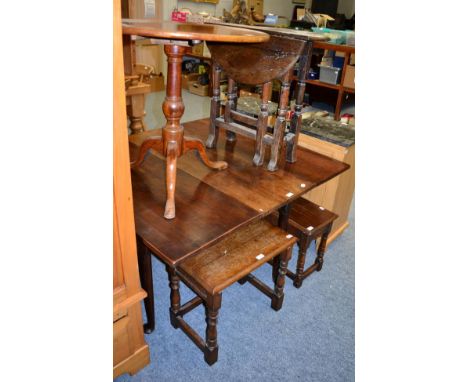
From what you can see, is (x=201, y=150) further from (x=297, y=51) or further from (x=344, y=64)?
(x=344, y=64)

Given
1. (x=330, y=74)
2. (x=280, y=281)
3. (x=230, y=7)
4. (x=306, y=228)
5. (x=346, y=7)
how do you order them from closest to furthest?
(x=280, y=281) < (x=306, y=228) < (x=330, y=74) < (x=230, y=7) < (x=346, y=7)

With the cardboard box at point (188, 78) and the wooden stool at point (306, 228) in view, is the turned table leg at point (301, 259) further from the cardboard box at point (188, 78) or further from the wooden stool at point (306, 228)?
the cardboard box at point (188, 78)

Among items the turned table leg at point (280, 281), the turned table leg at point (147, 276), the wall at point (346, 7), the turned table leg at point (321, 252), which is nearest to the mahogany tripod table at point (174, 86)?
the turned table leg at point (147, 276)

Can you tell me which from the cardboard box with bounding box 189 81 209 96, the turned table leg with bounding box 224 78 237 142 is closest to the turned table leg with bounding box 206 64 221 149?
the turned table leg with bounding box 224 78 237 142

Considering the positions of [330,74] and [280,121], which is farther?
[330,74]

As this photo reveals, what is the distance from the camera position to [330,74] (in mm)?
4582

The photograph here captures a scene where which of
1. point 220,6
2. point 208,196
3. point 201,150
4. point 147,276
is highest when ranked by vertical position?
point 220,6

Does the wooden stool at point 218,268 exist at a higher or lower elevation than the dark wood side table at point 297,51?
lower

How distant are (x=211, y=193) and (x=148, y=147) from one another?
12.5 inches

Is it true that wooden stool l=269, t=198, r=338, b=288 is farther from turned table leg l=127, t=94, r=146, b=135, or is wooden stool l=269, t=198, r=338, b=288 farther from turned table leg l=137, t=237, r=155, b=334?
turned table leg l=127, t=94, r=146, b=135

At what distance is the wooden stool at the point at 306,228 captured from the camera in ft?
5.80

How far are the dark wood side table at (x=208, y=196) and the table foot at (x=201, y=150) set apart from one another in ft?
0.10

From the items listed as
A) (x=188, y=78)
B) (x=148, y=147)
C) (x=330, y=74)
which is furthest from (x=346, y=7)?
(x=148, y=147)
